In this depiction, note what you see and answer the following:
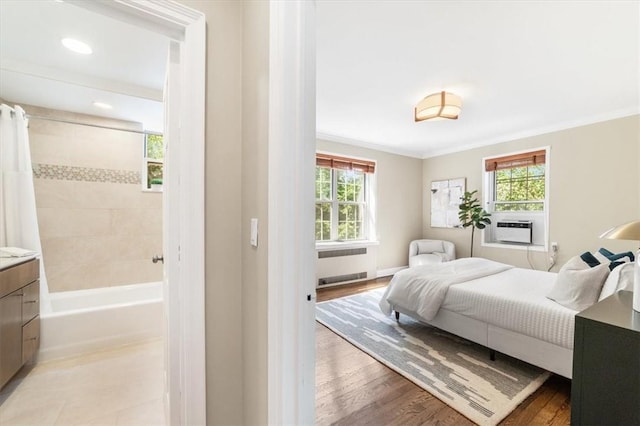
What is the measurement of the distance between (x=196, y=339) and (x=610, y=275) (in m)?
2.63

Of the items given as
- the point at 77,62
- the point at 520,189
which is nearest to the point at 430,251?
the point at 520,189

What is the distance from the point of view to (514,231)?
4227mm

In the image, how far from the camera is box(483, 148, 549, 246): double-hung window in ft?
13.1

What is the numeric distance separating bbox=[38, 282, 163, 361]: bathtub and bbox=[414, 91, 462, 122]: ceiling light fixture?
3249 millimetres

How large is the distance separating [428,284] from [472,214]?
98.2 inches

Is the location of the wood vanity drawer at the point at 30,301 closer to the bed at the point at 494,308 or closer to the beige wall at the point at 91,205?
the beige wall at the point at 91,205

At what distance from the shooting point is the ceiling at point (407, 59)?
1702 millimetres

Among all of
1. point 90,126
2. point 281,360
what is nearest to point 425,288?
point 281,360

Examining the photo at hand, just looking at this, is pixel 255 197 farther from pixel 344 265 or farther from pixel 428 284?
pixel 344 265

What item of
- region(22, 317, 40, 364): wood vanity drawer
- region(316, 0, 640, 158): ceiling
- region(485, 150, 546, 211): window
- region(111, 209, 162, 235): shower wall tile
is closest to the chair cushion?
region(485, 150, 546, 211): window

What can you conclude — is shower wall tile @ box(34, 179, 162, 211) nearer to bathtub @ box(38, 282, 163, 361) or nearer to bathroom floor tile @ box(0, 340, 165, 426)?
bathtub @ box(38, 282, 163, 361)

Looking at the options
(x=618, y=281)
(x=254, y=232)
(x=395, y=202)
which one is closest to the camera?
(x=254, y=232)

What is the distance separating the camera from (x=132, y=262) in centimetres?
307

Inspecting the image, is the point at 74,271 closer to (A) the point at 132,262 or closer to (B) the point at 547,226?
(A) the point at 132,262
